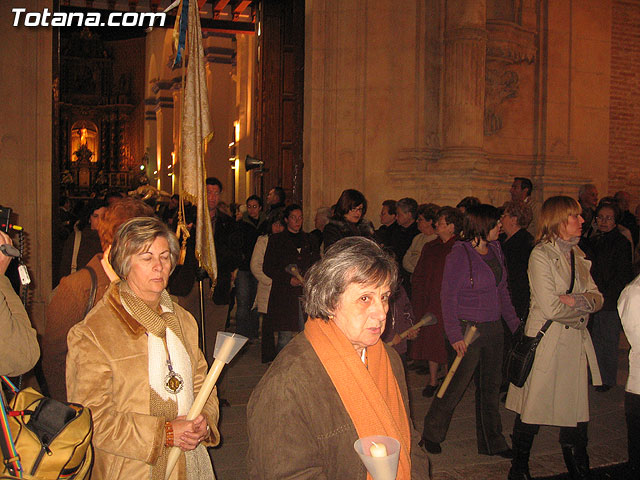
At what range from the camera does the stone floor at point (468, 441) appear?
4.72 metres

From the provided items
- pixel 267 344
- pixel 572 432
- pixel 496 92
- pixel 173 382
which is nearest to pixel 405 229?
pixel 267 344

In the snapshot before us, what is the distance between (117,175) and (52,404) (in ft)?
118

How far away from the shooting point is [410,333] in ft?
18.5

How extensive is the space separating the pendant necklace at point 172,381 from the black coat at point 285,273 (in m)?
4.52

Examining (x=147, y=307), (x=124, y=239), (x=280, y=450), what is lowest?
(x=280, y=450)

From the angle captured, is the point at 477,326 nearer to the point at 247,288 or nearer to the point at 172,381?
the point at 172,381

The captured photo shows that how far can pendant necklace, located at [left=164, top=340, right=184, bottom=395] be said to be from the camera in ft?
8.79

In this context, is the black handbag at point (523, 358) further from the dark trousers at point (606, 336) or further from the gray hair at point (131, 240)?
the dark trousers at point (606, 336)

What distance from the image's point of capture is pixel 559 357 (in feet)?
14.6

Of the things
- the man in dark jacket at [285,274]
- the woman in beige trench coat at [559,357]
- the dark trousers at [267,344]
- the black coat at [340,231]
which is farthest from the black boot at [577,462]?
the dark trousers at [267,344]

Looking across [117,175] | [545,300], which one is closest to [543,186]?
[545,300]

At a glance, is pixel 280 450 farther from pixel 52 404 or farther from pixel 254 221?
pixel 254 221

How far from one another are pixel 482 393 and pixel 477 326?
1.67 ft

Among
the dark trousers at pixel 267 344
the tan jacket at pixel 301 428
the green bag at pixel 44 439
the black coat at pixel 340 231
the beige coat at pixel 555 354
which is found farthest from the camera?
the dark trousers at pixel 267 344
